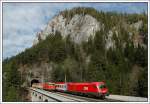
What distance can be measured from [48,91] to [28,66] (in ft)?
10.7

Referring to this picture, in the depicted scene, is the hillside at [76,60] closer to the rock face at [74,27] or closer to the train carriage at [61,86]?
the rock face at [74,27]

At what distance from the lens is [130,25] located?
2944cm

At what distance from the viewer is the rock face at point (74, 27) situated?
23572 mm

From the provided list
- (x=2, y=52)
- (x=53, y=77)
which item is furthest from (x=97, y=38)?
(x=2, y=52)

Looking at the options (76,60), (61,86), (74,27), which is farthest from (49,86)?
(74,27)

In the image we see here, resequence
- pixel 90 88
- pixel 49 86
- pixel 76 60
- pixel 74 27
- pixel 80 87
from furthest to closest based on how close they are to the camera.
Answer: pixel 74 27, pixel 49 86, pixel 76 60, pixel 80 87, pixel 90 88

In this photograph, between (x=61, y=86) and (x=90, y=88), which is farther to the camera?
(x=61, y=86)

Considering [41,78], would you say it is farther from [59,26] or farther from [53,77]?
[59,26]

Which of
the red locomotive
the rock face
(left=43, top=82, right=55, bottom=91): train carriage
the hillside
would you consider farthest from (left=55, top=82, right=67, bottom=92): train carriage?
the rock face

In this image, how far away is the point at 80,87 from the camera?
23.2m

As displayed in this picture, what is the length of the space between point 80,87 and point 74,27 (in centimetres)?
515

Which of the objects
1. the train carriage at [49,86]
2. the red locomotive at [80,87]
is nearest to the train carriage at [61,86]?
the red locomotive at [80,87]

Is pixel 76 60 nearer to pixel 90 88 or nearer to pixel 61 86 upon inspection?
pixel 61 86

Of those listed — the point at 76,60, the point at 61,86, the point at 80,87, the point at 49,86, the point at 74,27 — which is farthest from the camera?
the point at 74,27
